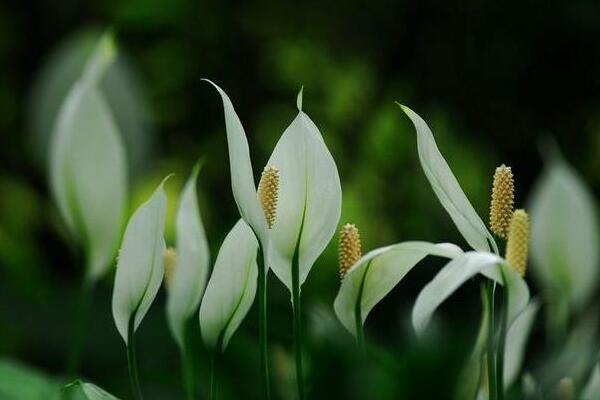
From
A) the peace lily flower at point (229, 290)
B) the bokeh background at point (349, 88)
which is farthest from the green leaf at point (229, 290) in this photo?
the bokeh background at point (349, 88)

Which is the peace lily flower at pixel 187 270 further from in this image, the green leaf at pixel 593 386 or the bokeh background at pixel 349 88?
the bokeh background at pixel 349 88

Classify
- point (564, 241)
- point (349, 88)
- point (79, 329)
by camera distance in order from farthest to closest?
point (349, 88) < point (564, 241) < point (79, 329)

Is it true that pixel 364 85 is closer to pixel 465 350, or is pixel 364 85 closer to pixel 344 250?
pixel 344 250

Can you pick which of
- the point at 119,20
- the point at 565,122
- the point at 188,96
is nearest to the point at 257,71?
the point at 188,96

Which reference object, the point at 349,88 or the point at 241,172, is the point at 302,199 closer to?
the point at 241,172

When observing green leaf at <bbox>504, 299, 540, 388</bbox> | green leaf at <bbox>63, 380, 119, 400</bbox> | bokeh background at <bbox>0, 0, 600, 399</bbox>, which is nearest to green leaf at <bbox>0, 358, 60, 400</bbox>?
green leaf at <bbox>63, 380, 119, 400</bbox>

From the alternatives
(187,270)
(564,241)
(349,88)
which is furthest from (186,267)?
(349,88)
